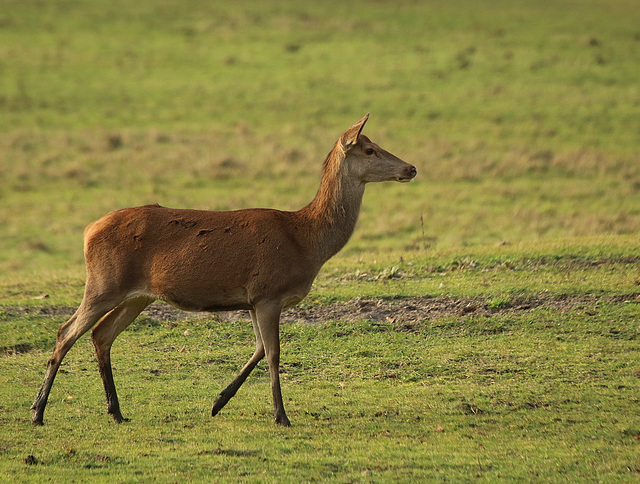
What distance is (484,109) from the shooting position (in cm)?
3181

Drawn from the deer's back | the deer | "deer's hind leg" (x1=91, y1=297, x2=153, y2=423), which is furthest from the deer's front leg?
"deer's hind leg" (x1=91, y1=297, x2=153, y2=423)

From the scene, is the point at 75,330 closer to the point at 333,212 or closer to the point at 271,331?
the point at 271,331

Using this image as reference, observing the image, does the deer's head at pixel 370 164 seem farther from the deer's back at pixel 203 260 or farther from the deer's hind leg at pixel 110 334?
the deer's hind leg at pixel 110 334

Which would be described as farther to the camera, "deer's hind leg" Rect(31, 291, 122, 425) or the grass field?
"deer's hind leg" Rect(31, 291, 122, 425)

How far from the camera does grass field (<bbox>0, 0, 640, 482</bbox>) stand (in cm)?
830

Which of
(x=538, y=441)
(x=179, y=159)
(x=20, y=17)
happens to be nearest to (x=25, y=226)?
(x=179, y=159)

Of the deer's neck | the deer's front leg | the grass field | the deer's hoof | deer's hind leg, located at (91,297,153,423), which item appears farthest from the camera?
the deer's neck

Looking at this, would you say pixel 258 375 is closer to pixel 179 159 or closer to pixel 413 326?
pixel 413 326

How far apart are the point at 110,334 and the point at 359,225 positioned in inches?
500

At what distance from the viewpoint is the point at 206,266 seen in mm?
8891

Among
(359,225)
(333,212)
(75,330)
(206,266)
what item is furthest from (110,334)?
(359,225)

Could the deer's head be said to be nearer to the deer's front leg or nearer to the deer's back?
the deer's back

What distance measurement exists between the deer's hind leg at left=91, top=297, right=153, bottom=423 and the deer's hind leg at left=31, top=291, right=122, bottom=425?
0.93 feet

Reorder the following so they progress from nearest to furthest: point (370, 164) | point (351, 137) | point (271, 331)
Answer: point (271, 331), point (351, 137), point (370, 164)
